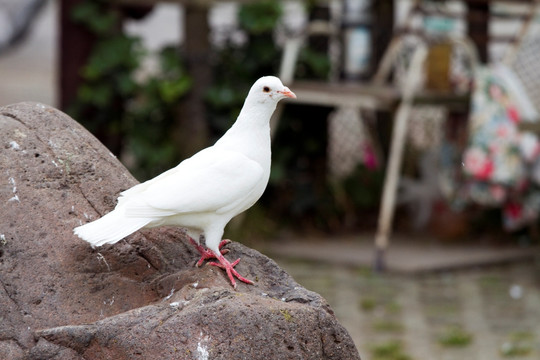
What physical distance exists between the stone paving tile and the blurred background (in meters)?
0.02

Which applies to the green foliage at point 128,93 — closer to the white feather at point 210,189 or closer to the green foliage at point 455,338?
the green foliage at point 455,338

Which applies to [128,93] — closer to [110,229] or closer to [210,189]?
[210,189]

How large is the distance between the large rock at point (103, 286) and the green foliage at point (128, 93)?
4.21 metres

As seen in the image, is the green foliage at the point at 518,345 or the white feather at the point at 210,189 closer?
the white feather at the point at 210,189

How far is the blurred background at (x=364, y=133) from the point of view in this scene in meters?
6.68

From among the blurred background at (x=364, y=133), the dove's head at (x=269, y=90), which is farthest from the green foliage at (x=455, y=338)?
the dove's head at (x=269, y=90)

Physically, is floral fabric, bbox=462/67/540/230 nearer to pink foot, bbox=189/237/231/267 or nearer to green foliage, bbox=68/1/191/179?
green foliage, bbox=68/1/191/179

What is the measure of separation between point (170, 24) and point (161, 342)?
54.5 feet

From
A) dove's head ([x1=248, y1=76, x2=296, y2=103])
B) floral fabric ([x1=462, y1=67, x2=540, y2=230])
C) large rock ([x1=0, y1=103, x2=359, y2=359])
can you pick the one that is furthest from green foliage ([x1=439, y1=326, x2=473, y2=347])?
dove's head ([x1=248, y1=76, x2=296, y2=103])

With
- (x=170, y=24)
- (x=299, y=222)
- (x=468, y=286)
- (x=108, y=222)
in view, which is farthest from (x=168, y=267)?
(x=170, y=24)

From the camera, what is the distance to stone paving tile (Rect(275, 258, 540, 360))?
214 inches

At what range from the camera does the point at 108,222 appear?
2734mm

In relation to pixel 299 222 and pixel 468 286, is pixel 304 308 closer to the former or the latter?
pixel 468 286

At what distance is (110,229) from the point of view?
8.91ft
